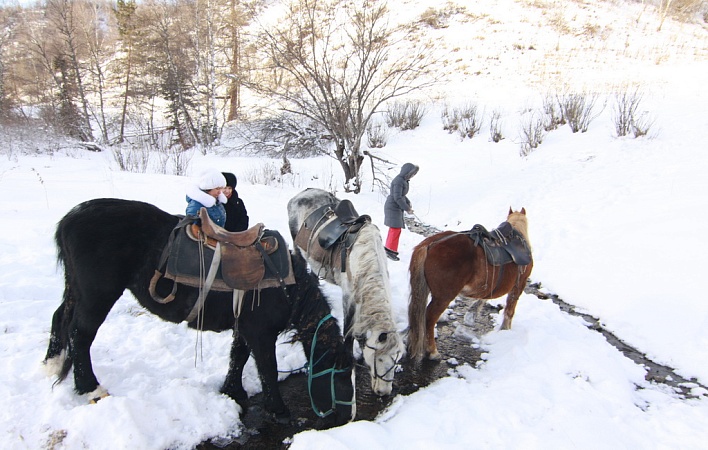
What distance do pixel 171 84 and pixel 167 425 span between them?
18.8 metres

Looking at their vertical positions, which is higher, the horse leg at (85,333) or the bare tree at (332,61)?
the bare tree at (332,61)

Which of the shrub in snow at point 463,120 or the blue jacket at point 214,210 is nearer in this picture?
the blue jacket at point 214,210

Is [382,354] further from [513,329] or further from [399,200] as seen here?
[399,200]

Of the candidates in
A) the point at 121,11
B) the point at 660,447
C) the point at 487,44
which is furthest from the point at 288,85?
the point at 121,11

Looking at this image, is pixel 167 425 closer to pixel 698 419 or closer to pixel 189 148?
pixel 698 419

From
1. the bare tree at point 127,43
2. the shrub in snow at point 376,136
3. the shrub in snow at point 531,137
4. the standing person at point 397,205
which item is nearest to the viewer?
the standing person at point 397,205

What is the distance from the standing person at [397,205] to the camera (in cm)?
570

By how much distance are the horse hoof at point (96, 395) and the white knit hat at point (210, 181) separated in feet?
5.79

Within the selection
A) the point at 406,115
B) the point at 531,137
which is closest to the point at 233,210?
the point at 531,137

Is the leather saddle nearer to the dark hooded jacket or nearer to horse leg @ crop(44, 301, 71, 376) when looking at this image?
the dark hooded jacket

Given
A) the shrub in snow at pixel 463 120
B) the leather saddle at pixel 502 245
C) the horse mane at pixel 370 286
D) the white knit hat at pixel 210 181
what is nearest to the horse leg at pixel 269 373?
the horse mane at pixel 370 286

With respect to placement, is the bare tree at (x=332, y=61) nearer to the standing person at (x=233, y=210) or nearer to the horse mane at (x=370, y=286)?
the standing person at (x=233, y=210)

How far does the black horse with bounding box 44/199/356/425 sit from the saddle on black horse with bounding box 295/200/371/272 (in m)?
0.94

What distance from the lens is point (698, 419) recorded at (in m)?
2.57
